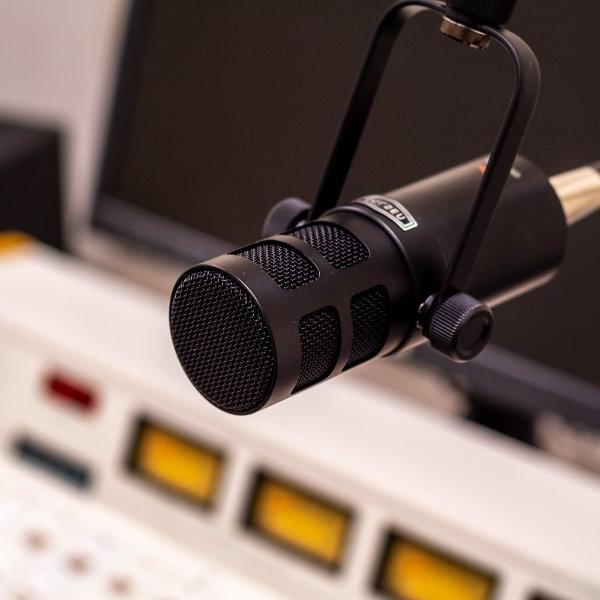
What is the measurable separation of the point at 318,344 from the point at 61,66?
1103mm

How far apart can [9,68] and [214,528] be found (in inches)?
30.3

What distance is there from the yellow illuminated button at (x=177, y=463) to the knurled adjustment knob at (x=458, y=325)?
56cm

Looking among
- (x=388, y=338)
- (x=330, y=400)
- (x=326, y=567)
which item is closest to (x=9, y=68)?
(x=330, y=400)

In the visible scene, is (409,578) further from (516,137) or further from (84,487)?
(516,137)

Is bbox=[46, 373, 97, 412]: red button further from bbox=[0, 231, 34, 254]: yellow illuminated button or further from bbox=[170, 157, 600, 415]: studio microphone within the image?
bbox=[170, 157, 600, 415]: studio microphone

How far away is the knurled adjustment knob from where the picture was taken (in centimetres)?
49

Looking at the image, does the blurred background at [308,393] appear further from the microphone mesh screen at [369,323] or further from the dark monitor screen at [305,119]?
the microphone mesh screen at [369,323]

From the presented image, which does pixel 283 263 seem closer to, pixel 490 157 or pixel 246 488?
pixel 490 157

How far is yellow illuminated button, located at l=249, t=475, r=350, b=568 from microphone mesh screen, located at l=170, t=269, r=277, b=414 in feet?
1.72

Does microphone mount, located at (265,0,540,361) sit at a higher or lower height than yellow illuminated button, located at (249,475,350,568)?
higher

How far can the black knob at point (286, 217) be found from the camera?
577 millimetres

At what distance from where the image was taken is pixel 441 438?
104 cm

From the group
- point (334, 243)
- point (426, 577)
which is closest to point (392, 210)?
point (334, 243)

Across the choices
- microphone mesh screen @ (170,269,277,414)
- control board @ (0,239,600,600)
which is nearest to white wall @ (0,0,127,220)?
control board @ (0,239,600,600)
